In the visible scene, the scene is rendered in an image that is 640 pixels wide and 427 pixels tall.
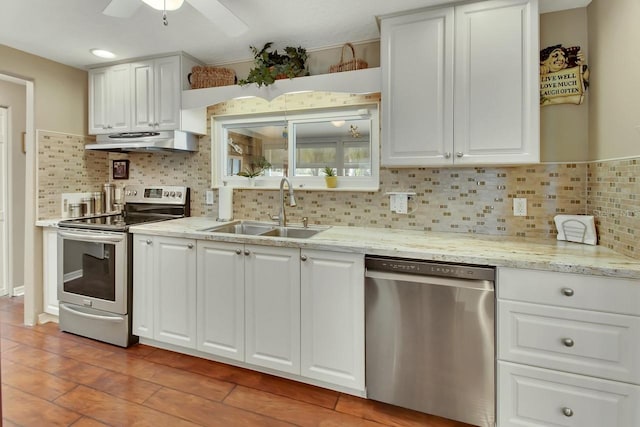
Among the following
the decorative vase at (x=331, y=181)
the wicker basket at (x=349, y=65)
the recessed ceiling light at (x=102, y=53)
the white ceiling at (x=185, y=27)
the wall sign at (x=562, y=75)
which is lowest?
the decorative vase at (x=331, y=181)

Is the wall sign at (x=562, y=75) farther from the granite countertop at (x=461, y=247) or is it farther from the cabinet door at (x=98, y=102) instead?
the cabinet door at (x=98, y=102)

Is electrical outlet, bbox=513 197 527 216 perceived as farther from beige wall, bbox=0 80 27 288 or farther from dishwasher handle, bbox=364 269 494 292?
beige wall, bbox=0 80 27 288

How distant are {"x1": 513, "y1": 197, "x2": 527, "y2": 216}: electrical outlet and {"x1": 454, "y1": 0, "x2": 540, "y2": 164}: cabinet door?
38cm

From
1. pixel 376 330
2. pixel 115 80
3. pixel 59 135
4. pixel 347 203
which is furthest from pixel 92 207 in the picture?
pixel 376 330

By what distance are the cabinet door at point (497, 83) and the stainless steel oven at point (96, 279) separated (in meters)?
2.50

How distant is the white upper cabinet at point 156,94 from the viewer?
2.89m

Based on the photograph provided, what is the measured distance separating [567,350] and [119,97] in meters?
3.69

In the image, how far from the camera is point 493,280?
172cm

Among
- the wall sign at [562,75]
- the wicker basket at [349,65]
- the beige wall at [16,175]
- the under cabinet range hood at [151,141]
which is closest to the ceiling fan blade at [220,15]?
the wicker basket at [349,65]

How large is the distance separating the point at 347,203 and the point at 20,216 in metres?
3.67

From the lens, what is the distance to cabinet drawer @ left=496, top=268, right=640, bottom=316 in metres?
1.51

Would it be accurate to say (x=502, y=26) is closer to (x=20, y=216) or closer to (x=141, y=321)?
(x=141, y=321)

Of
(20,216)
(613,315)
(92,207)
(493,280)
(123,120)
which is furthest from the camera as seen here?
(20,216)

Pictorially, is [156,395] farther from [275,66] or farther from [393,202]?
[275,66]
